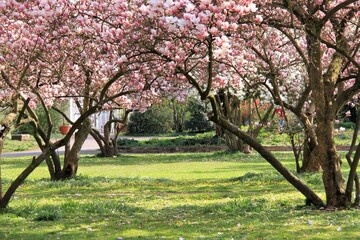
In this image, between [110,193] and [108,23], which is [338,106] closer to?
[108,23]

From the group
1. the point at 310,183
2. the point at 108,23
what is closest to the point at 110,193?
the point at 310,183

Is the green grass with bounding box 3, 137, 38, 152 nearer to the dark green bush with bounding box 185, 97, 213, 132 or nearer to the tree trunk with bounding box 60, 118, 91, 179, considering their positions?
the dark green bush with bounding box 185, 97, 213, 132

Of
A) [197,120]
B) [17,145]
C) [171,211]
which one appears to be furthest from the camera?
[197,120]

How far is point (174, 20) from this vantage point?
776 centimetres

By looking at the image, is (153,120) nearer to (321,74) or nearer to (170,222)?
(321,74)

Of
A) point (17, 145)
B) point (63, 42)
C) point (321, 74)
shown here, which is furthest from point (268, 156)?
point (17, 145)

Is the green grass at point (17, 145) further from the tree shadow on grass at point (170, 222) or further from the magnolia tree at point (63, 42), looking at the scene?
the tree shadow on grass at point (170, 222)

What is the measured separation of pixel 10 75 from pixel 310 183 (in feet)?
24.8

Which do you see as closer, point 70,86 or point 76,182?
point 70,86

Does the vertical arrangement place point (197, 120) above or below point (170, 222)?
above

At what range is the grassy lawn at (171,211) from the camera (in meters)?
8.68

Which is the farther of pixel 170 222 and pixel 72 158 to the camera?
pixel 72 158

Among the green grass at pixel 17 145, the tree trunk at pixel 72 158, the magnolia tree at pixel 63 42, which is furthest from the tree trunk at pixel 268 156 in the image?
the green grass at pixel 17 145

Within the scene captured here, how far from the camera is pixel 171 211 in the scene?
11.4m
